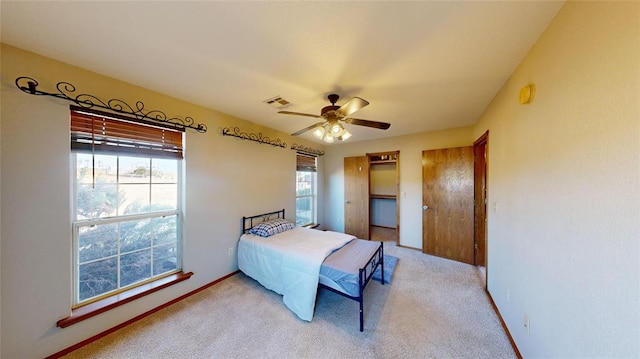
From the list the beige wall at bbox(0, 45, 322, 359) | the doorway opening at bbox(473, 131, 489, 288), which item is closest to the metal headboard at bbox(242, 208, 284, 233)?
the beige wall at bbox(0, 45, 322, 359)

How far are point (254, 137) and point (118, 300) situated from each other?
7.94 ft

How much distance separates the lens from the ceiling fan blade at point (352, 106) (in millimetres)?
1692

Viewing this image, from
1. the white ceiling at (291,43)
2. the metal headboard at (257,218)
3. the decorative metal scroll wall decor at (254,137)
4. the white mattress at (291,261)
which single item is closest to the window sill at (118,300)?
the white mattress at (291,261)

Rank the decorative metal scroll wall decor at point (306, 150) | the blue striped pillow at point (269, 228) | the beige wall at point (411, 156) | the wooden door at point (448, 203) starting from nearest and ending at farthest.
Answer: the blue striped pillow at point (269, 228) < the wooden door at point (448, 203) < the beige wall at point (411, 156) < the decorative metal scroll wall decor at point (306, 150)

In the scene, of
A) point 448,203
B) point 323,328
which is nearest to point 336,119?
point 323,328

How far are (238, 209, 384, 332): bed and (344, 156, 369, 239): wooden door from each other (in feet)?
5.11

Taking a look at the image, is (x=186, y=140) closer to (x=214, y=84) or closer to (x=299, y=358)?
(x=214, y=84)

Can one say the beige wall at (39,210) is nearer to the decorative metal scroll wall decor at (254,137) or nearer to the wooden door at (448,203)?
the decorative metal scroll wall decor at (254,137)

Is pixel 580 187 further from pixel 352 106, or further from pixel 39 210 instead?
pixel 39 210

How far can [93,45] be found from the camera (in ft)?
4.66

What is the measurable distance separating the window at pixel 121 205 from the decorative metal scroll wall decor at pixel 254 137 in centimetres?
61

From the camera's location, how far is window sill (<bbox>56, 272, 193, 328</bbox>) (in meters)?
1.65

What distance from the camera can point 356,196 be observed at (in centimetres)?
452

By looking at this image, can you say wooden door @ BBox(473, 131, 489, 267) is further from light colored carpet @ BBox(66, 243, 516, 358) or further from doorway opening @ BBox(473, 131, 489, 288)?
light colored carpet @ BBox(66, 243, 516, 358)
